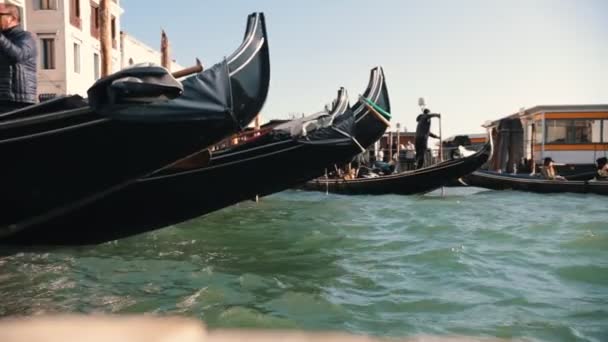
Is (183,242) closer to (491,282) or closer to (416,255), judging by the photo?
(416,255)

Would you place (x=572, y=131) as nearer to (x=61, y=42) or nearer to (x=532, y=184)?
(x=532, y=184)

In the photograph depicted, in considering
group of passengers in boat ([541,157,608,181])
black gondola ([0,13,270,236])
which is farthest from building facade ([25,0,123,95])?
black gondola ([0,13,270,236])

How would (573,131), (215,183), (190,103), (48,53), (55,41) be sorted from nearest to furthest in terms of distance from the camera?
(190,103)
(215,183)
(573,131)
(55,41)
(48,53)

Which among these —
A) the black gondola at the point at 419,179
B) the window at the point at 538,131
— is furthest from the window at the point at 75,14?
the window at the point at 538,131

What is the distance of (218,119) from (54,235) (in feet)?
6.81

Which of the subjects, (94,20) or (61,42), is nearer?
(61,42)

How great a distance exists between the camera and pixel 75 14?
17.9 m

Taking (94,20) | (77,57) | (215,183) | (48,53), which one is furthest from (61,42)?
(215,183)

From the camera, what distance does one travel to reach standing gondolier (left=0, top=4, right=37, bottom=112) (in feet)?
10.7

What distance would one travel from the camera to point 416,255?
4586mm

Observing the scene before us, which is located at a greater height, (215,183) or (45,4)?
(45,4)

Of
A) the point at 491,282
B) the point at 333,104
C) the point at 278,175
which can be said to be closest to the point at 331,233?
the point at 278,175

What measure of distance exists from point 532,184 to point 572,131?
3.87 meters

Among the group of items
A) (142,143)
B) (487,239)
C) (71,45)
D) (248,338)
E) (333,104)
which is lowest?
(487,239)
